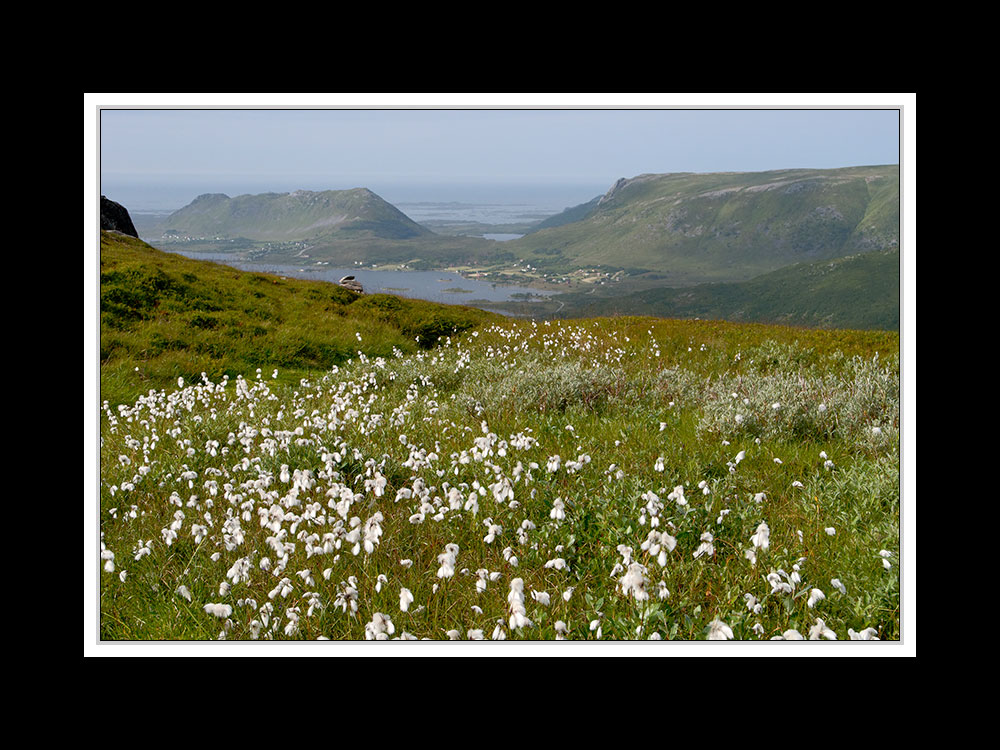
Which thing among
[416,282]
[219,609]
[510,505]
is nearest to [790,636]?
[510,505]

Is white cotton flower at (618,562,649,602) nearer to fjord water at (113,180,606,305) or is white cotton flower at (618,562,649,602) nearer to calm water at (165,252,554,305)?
fjord water at (113,180,606,305)

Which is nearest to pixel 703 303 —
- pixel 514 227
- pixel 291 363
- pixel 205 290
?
pixel 514 227

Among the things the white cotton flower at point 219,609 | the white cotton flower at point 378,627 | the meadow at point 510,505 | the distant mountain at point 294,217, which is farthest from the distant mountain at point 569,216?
the white cotton flower at point 219,609

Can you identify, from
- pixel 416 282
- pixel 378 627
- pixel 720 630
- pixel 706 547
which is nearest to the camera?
pixel 720 630

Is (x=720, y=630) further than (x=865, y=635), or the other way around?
(x=865, y=635)

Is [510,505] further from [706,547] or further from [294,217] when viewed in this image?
[294,217]
